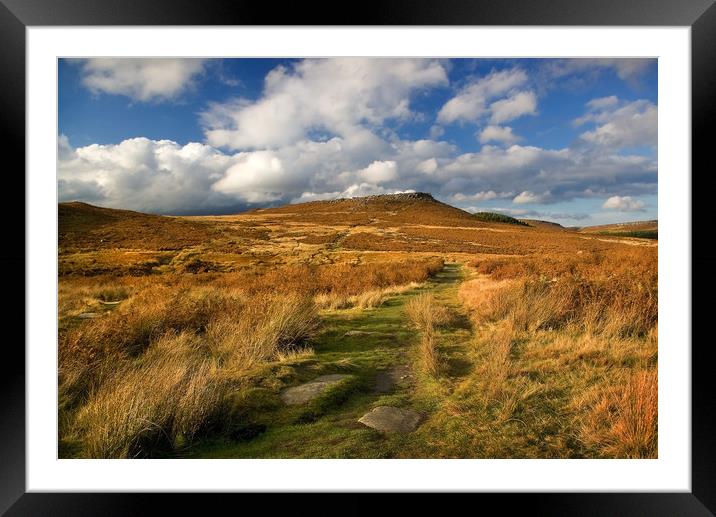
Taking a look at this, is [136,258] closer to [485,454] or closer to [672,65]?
[485,454]

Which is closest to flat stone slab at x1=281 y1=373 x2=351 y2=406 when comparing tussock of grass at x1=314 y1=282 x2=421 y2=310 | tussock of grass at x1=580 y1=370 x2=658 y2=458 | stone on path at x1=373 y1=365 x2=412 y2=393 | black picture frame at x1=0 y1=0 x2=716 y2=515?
stone on path at x1=373 y1=365 x2=412 y2=393

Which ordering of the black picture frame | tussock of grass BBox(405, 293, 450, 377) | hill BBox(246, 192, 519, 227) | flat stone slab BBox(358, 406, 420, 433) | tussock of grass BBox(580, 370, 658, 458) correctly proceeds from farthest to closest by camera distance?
1. hill BBox(246, 192, 519, 227)
2. tussock of grass BBox(405, 293, 450, 377)
3. flat stone slab BBox(358, 406, 420, 433)
4. tussock of grass BBox(580, 370, 658, 458)
5. the black picture frame

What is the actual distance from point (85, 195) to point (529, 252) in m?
11.0

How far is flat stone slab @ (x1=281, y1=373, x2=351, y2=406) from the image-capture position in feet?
10.4

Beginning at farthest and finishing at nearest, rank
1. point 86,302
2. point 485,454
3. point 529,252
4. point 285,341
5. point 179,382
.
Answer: point 529,252 → point 86,302 → point 285,341 → point 179,382 → point 485,454

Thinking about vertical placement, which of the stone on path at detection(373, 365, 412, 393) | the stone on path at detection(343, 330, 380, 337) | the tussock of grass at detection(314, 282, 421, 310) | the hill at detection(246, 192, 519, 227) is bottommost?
the stone on path at detection(373, 365, 412, 393)

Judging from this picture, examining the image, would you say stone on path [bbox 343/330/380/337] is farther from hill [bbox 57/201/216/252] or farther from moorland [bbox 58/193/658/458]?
hill [bbox 57/201/216/252]

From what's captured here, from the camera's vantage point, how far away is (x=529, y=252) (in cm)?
1080

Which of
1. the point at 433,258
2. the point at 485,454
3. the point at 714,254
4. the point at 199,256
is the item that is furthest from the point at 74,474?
the point at 433,258

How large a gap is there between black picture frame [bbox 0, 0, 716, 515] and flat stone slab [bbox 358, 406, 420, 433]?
1.92 ft

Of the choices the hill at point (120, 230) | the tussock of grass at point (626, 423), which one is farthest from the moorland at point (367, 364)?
the hill at point (120, 230)
